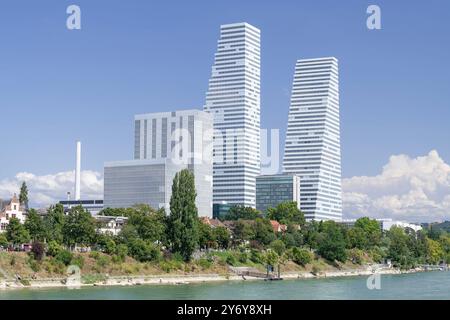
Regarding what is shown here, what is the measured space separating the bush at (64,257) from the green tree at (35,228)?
284 cm

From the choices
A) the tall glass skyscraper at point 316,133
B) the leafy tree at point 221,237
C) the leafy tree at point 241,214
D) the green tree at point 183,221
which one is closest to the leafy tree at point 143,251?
the green tree at point 183,221

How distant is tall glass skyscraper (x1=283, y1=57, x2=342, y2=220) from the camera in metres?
133

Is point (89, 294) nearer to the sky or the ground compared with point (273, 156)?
nearer to the ground

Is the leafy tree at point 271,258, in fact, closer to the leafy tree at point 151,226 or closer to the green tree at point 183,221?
the green tree at point 183,221

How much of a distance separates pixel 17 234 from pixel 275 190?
83076 mm

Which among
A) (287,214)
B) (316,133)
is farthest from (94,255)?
(316,133)

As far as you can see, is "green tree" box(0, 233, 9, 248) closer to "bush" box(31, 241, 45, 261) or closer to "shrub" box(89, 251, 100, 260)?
"bush" box(31, 241, 45, 261)

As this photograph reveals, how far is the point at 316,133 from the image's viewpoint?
135 m

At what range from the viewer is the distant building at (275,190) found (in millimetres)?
122188
